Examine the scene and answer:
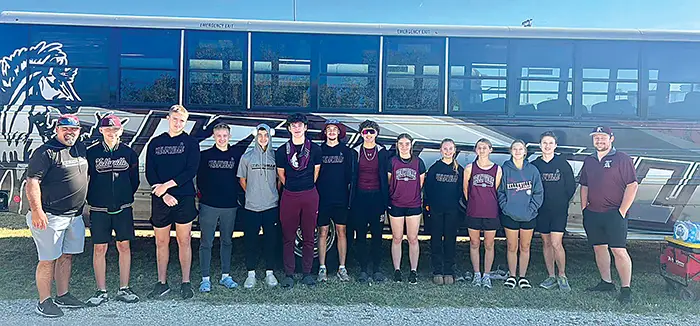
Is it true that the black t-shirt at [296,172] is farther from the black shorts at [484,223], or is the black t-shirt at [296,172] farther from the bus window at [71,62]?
the bus window at [71,62]

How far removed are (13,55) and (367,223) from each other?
4.54 metres

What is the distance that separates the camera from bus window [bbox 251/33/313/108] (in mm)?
5762

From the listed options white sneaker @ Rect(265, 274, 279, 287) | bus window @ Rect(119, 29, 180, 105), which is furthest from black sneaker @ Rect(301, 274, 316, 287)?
bus window @ Rect(119, 29, 180, 105)

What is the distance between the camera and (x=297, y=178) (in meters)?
5.25

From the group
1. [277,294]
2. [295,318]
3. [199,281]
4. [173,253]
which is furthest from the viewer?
[173,253]

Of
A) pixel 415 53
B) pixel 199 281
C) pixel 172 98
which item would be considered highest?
pixel 415 53

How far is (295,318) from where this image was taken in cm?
455

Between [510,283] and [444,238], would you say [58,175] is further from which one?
[510,283]

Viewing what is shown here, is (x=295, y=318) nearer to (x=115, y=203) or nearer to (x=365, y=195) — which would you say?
(x=365, y=195)

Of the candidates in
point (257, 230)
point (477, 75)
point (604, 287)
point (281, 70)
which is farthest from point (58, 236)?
point (604, 287)

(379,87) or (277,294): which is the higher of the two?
(379,87)

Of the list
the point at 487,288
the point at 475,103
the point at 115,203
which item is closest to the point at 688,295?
the point at 487,288

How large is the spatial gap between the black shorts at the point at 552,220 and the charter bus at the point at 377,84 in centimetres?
68

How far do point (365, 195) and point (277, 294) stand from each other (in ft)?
4.72
